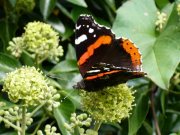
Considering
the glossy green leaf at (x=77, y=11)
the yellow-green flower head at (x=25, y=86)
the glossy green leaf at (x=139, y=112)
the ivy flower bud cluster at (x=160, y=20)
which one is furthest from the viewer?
the glossy green leaf at (x=77, y=11)

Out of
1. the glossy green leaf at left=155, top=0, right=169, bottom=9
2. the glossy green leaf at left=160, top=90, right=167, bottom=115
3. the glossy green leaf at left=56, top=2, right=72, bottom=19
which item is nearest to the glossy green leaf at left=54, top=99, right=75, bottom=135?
the glossy green leaf at left=160, top=90, right=167, bottom=115

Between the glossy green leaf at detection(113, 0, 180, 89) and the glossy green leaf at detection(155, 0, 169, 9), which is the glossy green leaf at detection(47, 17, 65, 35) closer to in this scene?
the glossy green leaf at detection(113, 0, 180, 89)

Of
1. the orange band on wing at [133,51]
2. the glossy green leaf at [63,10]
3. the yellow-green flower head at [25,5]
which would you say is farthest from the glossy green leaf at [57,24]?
the orange band on wing at [133,51]

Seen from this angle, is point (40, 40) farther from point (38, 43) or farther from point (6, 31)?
point (6, 31)

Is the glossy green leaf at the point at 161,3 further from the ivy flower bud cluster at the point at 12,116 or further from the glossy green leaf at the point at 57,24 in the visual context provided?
the ivy flower bud cluster at the point at 12,116

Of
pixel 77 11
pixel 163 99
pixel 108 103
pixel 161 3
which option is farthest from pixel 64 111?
pixel 161 3
